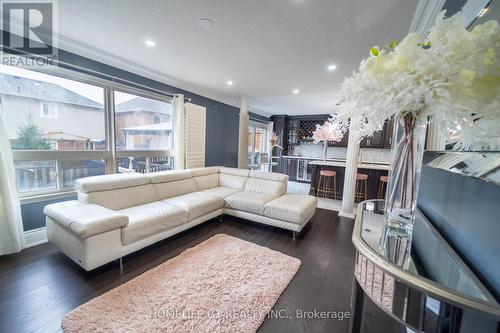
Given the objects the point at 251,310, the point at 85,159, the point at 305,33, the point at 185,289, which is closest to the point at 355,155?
the point at 305,33

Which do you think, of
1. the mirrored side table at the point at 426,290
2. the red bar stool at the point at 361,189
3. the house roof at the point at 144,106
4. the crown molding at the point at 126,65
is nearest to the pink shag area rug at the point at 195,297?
the mirrored side table at the point at 426,290

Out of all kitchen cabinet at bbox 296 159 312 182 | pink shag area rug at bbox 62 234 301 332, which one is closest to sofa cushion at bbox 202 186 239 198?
pink shag area rug at bbox 62 234 301 332

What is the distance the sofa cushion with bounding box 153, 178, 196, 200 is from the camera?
314 centimetres

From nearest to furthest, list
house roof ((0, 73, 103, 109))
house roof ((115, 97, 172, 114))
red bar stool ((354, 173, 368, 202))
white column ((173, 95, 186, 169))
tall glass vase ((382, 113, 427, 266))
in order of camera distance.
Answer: tall glass vase ((382, 113, 427, 266)) → house roof ((0, 73, 103, 109)) → house roof ((115, 97, 172, 114)) → white column ((173, 95, 186, 169)) → red bar stool ((354, 173, 368, 202))

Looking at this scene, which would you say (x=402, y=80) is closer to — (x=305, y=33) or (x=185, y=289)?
(x=305, y=33)

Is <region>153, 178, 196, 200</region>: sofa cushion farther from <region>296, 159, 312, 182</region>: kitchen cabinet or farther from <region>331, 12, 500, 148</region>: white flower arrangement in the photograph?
<region>296, 159, 312, 182</region>: kitchen cabinet

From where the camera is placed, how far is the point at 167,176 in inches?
130

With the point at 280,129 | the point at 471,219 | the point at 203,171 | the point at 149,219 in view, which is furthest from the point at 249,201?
the point at 280,129

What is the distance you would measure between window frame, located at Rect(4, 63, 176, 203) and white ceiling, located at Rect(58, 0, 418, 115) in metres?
0.32

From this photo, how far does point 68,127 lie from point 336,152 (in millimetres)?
7354

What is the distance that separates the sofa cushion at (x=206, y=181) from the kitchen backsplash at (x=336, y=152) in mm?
4897

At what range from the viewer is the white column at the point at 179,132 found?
4.07 meters

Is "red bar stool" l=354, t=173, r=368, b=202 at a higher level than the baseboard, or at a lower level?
higher

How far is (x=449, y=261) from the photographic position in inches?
32.8
